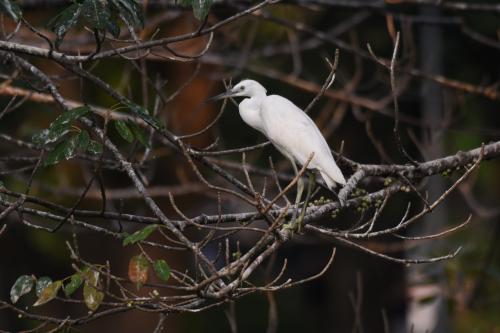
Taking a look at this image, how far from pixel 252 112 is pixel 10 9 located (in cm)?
137

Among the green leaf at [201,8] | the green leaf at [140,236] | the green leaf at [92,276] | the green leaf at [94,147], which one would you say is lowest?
the green leaf at [92,276]

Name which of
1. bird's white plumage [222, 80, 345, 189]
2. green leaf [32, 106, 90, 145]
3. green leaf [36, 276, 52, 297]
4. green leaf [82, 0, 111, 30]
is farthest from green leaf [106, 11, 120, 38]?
bird's white plumage [222, 80, 345, 189]

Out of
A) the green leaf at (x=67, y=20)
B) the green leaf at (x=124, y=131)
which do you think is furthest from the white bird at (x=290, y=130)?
the green leaf at (x=67, y=20)

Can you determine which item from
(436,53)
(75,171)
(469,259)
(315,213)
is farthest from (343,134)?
(315,213)

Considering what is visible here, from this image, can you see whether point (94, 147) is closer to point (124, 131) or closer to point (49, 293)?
point (124, 131)

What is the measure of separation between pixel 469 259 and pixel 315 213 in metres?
2.99

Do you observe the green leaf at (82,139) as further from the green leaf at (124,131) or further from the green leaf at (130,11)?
the green leaf at (130,11)

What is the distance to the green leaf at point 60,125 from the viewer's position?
2.32m

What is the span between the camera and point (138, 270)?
2193 mm

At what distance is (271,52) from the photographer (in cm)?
589

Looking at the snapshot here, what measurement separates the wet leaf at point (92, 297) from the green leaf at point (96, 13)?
68 cm

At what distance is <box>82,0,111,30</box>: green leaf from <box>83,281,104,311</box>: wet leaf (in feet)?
2.23

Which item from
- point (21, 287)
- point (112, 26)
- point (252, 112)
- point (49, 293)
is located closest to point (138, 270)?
point (49, 293)

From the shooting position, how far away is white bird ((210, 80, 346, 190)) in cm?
304
